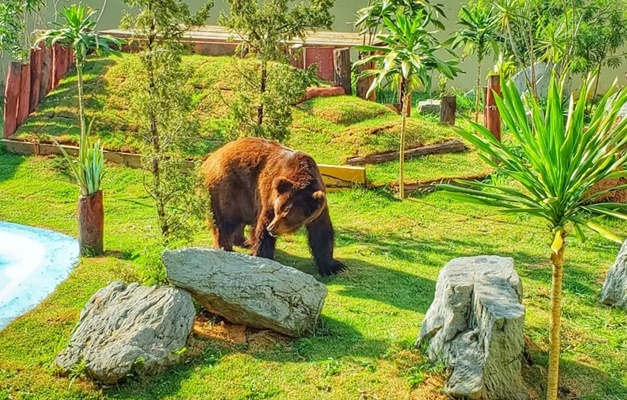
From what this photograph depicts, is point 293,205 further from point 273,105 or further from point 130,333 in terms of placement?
point 273,105

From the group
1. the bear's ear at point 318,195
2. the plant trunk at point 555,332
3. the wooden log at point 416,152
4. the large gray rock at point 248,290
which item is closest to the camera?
the plant trunk at point 555,332

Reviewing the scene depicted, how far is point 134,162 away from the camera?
1233cm

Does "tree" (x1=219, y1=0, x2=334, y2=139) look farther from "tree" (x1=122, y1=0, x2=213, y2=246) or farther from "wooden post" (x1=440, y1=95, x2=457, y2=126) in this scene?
"wooden post" (x1=440, y1=95, x2=457, y2=126)

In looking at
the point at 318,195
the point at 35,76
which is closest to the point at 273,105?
the point at 318,195

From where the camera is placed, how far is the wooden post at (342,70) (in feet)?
45.4

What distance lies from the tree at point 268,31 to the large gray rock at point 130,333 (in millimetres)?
4195

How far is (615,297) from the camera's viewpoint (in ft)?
23.2

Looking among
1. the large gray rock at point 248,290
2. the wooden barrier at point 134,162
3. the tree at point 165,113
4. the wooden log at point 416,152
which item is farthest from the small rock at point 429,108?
the large gray rock at point 248,290

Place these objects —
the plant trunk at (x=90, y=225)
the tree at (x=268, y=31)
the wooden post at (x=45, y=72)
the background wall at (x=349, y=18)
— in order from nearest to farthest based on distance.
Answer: the plant trunk at (x=90, y=225) → the tree at (x=268, y=31) → the wooden post at (x=45, y=72) → the background wall at (x=349, y=18)

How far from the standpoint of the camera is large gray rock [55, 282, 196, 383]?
5645 millimetres

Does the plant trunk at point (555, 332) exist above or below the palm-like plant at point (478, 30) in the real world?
below

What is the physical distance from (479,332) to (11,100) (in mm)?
10857

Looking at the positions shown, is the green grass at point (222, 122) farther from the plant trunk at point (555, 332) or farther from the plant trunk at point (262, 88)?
the plant trunk at point (555, 332)

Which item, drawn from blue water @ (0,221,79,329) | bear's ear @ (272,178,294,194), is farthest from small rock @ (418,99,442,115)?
blue water @ (0,221,79,329)
